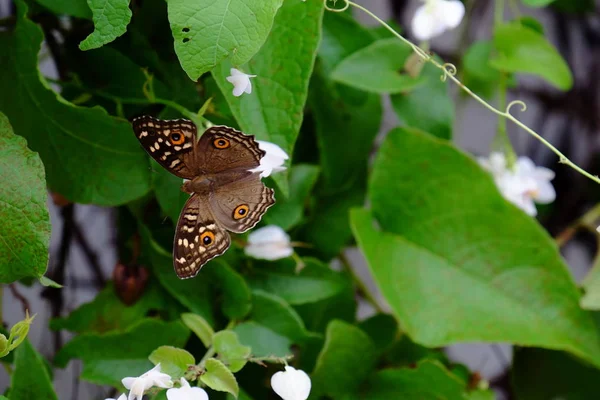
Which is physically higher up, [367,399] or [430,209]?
[430,209]

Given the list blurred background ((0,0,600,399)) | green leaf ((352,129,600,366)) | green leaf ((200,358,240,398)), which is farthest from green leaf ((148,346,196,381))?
blurred background ((0,0,600,399))

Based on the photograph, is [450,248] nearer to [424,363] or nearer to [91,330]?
[424,363]

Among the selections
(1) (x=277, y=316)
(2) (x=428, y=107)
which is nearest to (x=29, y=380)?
(1) (x=277, y=316)

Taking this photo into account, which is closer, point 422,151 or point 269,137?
point 269,137

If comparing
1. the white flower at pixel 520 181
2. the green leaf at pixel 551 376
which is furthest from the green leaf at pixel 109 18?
the green leaf at pixel 551 376

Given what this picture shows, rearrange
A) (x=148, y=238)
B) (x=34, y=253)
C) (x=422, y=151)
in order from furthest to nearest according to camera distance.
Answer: (x=422, y=151)
(x=148, y=238)
(x=34, y=253)

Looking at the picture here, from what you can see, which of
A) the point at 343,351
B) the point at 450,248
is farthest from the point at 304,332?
the point at 450,248
